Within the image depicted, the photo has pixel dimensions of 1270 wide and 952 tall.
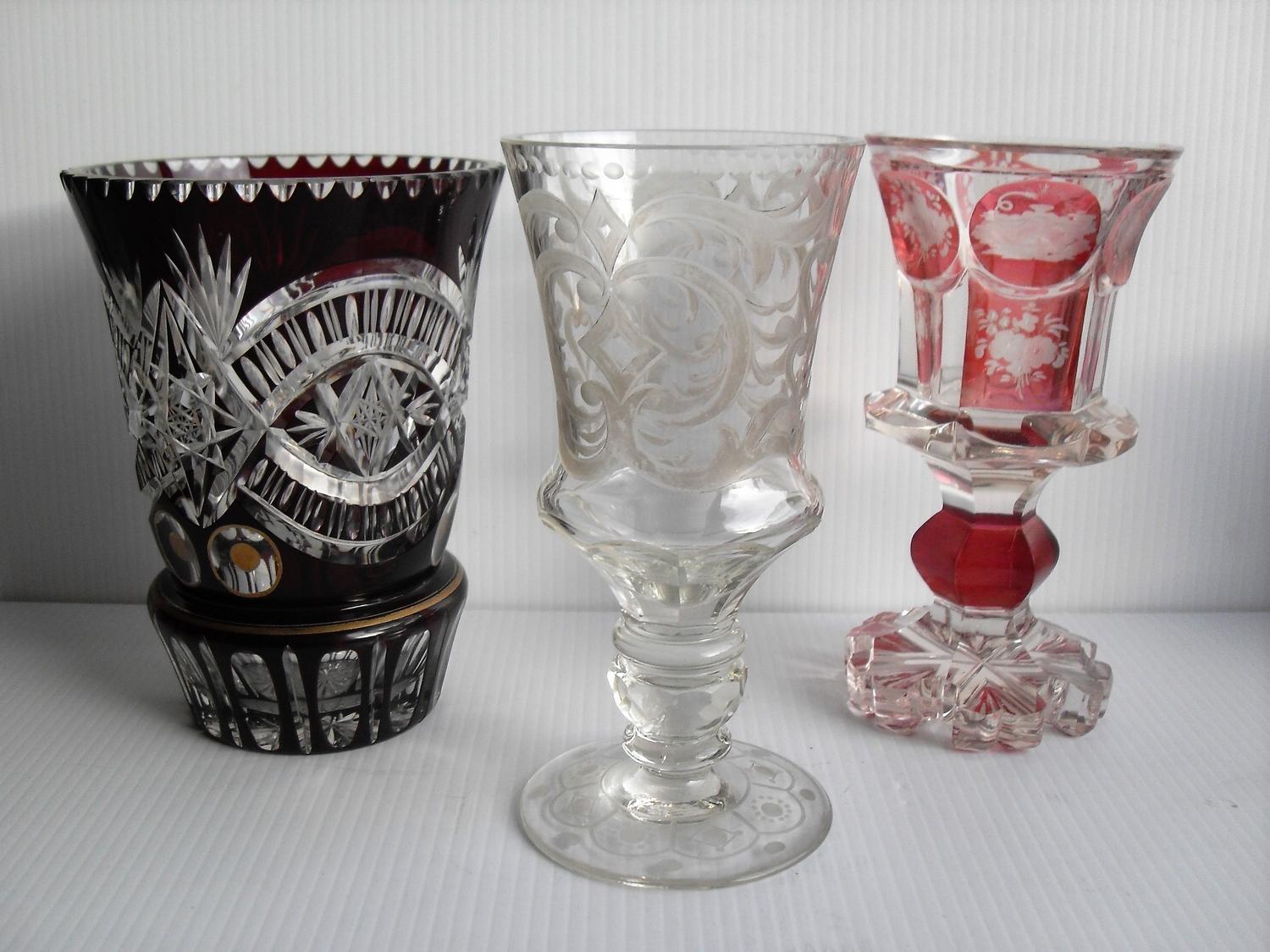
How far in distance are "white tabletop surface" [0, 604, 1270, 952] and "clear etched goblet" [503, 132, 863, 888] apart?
0.11 feet

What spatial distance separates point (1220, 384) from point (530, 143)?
1.82 feet

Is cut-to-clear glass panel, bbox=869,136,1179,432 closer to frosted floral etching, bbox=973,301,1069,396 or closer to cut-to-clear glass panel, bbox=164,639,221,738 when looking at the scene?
frosted floral etching, bbox=973,301,1069,396

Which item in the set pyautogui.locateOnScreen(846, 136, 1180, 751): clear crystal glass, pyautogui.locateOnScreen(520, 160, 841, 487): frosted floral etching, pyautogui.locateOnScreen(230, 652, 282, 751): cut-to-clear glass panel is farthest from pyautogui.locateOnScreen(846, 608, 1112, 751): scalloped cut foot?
pyautogui.locateOnScreen(230, 652, 282, 751): cut-to-clear glass panel

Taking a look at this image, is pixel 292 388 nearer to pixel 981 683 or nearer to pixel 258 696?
pixel 258 696

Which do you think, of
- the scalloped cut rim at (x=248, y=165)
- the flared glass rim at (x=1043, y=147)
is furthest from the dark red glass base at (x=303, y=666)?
the flared glass rim at (x=1043, y=147)

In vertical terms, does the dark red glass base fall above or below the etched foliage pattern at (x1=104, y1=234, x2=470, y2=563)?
below

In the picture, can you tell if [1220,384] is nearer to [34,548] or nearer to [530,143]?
[530,143]

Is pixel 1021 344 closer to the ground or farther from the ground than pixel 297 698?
farther from the ground

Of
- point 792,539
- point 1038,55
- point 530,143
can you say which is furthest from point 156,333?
point 1038,55

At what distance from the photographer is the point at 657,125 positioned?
0.80 m

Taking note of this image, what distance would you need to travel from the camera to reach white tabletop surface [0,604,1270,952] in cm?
51

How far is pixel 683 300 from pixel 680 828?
24 centimetres

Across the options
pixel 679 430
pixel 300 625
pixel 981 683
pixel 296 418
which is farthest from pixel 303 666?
pixel 981 683

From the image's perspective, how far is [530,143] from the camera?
0.51 meters
